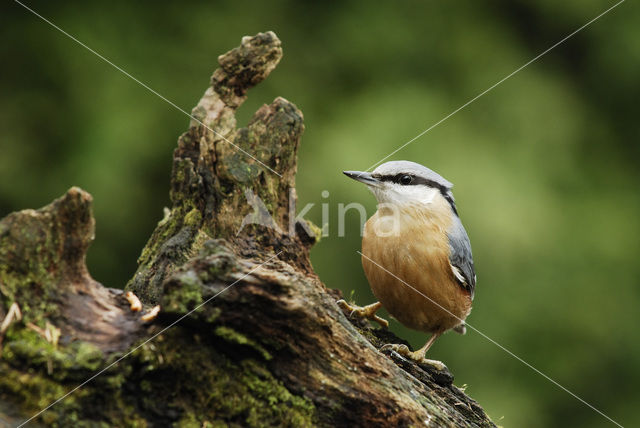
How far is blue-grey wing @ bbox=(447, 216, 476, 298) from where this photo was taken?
10.9 ft

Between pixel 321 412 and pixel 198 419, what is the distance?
0.38m

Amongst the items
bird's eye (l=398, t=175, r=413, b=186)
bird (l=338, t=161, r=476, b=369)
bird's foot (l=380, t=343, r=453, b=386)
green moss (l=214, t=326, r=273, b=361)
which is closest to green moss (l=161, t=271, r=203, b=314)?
green moss (l=214, t=326, r=273, b=361)

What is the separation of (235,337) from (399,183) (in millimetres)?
1776

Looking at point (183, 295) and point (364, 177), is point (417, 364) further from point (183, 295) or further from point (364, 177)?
point (183, 295)

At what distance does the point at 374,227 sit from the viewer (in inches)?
132

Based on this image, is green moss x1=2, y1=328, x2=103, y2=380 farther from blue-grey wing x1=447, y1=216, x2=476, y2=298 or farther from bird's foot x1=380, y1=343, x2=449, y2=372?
blue-grey wing x1=447, y1=216, x2=476, y2=298

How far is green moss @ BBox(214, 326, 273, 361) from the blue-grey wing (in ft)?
5.27

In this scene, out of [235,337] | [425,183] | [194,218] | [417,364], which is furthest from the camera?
[425,183]

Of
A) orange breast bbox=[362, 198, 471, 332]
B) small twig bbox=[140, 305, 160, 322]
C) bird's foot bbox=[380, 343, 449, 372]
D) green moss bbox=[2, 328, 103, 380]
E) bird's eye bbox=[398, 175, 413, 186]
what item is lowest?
green moss bbox=[2, 328, 103, 380]

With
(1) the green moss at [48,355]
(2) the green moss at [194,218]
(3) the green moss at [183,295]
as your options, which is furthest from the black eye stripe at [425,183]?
(1) the green moss at [48,355]

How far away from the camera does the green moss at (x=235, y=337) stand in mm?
1854

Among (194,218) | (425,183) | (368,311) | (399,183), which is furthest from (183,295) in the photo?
(425,183)

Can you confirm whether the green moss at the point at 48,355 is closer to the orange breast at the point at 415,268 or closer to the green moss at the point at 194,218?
the green moss at the point at 194,218

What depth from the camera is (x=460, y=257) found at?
11.0ft
